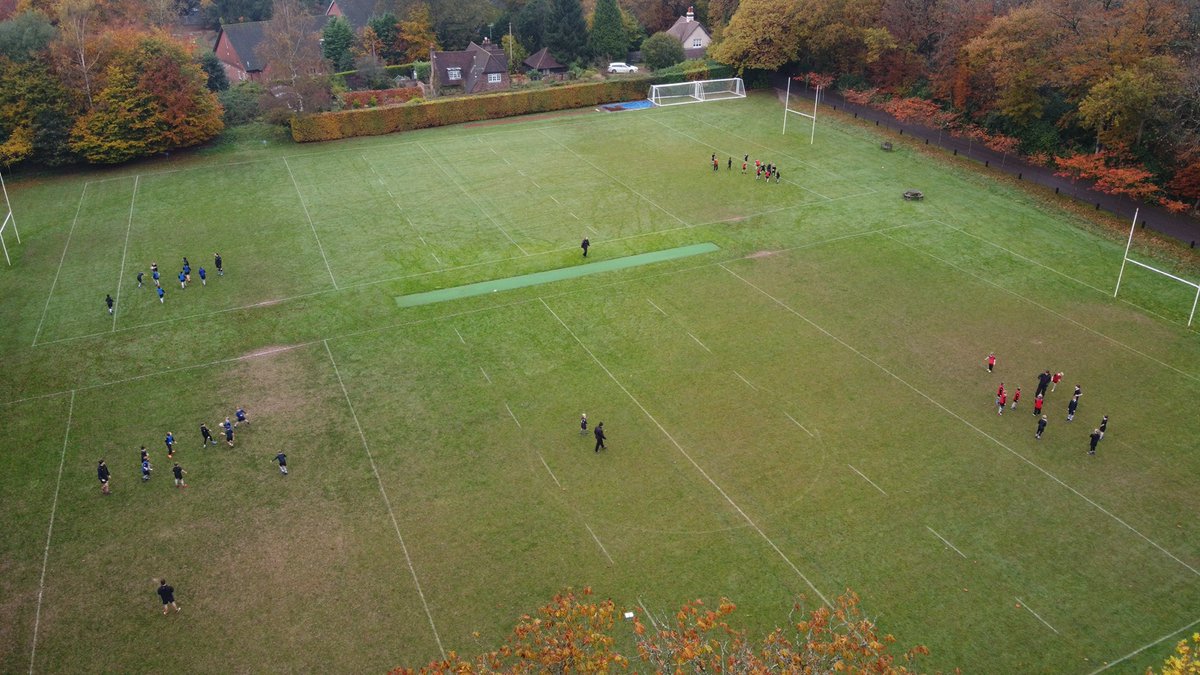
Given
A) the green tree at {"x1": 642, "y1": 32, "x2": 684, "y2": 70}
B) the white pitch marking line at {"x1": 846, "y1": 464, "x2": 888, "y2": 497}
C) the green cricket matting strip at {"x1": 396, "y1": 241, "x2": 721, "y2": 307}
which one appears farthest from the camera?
the green tree at {"x1": 642, "y1": 32, "x2": 684, "y2": 70}

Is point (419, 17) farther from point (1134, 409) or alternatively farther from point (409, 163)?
point (1134, 409)

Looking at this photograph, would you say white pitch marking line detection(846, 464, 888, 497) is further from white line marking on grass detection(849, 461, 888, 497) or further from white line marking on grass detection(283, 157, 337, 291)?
white line marking on grass detection(283, 157, 337, 291)

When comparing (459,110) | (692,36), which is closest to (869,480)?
(459,110)

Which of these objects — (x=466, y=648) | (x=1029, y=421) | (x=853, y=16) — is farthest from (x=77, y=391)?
(x=853, y=16)

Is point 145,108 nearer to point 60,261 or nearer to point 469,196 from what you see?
point 60,261

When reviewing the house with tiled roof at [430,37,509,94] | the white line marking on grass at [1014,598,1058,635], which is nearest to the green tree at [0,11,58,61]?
the house with tiled roof at [430,37,509,94]

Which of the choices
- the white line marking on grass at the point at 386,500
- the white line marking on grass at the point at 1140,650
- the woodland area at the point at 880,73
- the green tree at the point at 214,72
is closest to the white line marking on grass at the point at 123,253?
the woodland area at the point at 880,73
